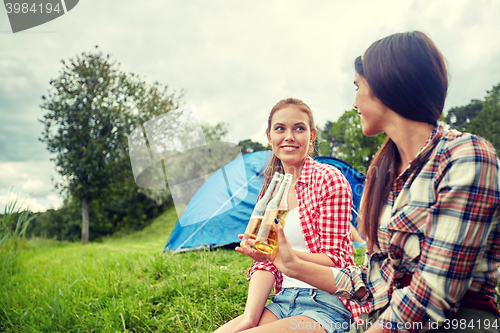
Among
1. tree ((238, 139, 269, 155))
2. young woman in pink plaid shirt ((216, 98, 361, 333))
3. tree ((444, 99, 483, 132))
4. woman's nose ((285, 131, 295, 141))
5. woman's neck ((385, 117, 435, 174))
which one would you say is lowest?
young woman in pink plaid shirt ((216, 98, 361, 333))

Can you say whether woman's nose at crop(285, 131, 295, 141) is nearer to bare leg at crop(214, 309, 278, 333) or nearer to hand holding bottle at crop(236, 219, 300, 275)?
hand holding bottle at crop(236, 219, 300, 275)

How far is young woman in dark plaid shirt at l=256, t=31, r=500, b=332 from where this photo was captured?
0.75m

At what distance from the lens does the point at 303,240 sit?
144 centimetres

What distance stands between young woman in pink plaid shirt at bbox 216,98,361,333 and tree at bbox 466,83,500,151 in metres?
19.3

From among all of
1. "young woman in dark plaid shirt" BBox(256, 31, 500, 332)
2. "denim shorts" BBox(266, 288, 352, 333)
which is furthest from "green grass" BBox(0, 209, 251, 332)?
"young woman in dark plaid shirt" BBox(256, 31, 500, 332)

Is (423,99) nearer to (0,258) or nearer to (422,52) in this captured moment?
(422,52)

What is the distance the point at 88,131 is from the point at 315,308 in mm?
14097

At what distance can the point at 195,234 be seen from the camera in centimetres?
470

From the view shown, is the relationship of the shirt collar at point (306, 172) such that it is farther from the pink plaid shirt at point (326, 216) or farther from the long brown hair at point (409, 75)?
the long brown hair at point (409, 75)

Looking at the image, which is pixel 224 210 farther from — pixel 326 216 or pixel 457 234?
pixel 457 234

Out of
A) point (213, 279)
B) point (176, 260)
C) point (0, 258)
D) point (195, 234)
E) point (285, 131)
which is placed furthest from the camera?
point (195, 234)

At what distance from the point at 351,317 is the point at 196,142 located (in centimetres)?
195

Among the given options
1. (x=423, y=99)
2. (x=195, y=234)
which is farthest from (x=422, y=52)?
(x=195, y=234)

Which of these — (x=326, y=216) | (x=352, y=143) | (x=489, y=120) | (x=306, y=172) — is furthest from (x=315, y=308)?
(x=489, y=120)
